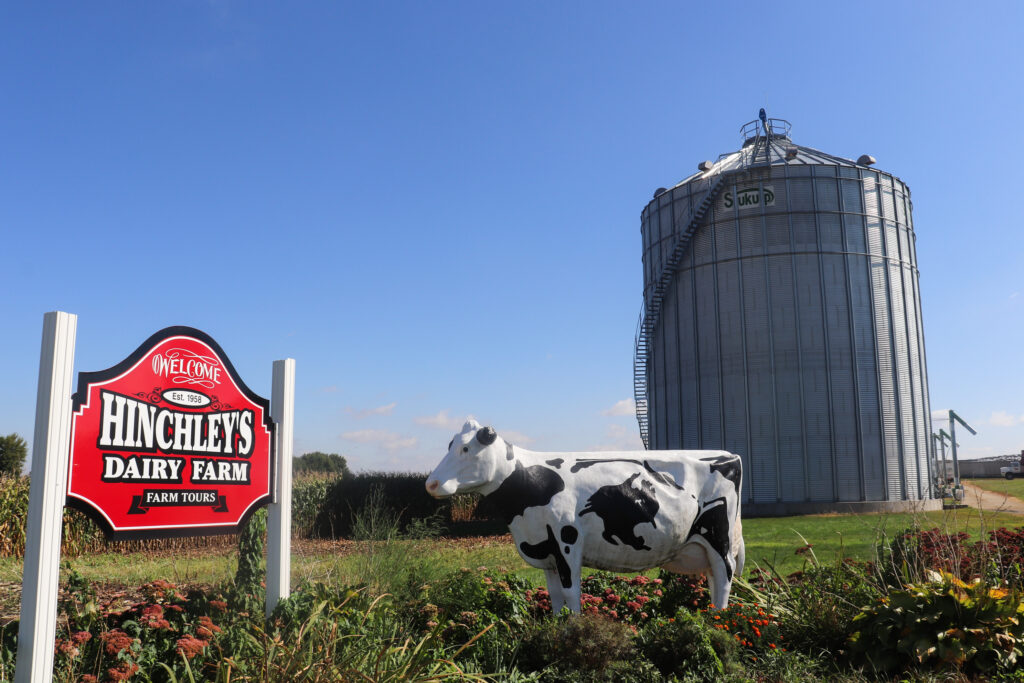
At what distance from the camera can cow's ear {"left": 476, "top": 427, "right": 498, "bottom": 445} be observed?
704 centimetres

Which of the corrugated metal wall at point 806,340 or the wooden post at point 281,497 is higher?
the corrugated metal wall at point 806,340

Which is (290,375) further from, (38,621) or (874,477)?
(874,477)

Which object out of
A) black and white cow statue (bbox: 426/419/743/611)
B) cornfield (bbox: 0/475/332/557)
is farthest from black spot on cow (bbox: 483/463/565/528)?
cornfield (bbox: 0/475/332/557)

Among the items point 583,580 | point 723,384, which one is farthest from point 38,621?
point 723,384

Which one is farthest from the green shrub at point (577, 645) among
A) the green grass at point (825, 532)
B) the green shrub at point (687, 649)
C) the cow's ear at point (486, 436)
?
the green grass at point (825, 532)

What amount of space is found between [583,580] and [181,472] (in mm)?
4847

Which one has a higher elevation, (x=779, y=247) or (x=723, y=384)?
(x=779, y=247)

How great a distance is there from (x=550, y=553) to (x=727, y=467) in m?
2.17

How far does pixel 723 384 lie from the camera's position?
25.7m

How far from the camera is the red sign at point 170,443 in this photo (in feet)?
18.8

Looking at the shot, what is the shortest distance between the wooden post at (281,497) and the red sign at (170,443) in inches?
4.4

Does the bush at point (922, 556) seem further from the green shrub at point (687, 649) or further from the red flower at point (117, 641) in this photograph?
the red flower at point (117, 641)

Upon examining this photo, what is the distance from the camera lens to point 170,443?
247 inches

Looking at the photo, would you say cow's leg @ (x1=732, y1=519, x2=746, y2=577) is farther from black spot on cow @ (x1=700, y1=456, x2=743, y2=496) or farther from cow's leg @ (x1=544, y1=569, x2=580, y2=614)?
cow's leg @ (x1=544, y1=569, x2=580, y2=614)
